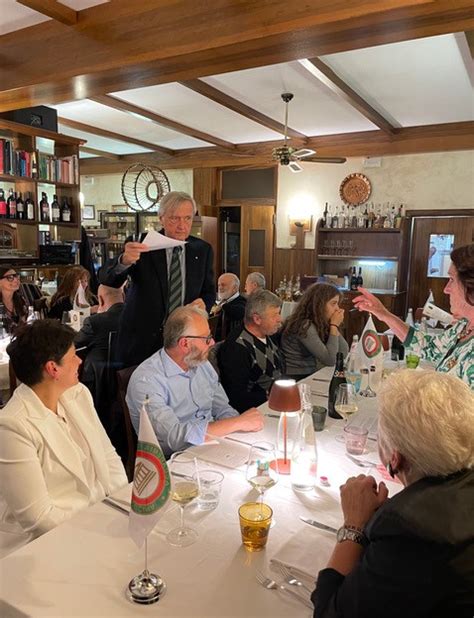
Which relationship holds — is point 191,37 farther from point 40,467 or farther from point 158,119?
point 158,119

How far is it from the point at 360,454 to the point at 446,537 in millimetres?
924

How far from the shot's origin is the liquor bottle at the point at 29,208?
5.19 m

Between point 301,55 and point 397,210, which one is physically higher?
point 301,55

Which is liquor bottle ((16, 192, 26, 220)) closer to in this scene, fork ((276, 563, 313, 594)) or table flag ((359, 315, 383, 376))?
table flag ((359, 315, 383, 376))

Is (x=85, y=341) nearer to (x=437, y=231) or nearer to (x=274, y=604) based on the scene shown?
(x=274, y=604)

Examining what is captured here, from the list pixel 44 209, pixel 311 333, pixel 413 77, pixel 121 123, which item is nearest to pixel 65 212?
pixel 44 209

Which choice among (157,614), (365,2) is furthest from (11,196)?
(157,614)

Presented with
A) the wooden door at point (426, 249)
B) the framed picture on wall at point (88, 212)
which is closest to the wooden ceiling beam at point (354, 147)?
the wooden door at point (426, 249)

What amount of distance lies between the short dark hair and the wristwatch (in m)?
1.08

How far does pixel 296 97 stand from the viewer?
5555 millimetres

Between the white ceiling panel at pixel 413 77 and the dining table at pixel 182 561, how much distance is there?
397 centimetres

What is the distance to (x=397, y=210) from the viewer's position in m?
7.45

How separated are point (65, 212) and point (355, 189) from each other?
4541mm

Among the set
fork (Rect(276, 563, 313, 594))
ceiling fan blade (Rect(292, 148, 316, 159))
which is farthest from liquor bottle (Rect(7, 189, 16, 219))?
fork (Rect(276, 563, 313, 594))
